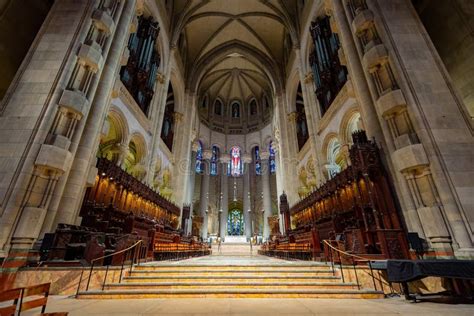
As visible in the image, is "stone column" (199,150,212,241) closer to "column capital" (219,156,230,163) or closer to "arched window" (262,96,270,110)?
"column capital" (219,156,230,163)

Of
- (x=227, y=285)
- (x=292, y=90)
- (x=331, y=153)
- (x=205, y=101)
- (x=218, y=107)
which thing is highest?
(x=218, y=107)

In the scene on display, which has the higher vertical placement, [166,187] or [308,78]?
[308,78]

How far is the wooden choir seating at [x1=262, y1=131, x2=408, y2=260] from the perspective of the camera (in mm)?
5566

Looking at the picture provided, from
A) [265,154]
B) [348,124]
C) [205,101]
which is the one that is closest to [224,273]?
[348,124]

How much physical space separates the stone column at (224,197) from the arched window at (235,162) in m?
0.86

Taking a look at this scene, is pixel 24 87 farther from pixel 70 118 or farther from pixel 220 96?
pixel 220 96

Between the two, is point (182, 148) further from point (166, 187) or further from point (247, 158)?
point (247, 158)

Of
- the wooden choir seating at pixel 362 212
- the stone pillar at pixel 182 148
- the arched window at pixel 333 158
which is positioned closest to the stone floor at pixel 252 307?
the wooden choir seating at pixel 362 212

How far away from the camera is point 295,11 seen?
58.9 feet

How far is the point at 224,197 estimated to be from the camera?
1068 inches

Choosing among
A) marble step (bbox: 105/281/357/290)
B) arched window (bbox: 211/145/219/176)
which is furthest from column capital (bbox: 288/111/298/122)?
marble step (bbox: 105/281/357/290)

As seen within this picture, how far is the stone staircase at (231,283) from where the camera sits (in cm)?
384

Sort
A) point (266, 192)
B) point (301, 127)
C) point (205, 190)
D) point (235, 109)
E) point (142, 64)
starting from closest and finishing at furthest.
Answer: point (142, 64), point (301, 127), point (266, 192), point (205, 190), point (235, 109)

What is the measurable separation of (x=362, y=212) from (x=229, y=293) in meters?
5.36
